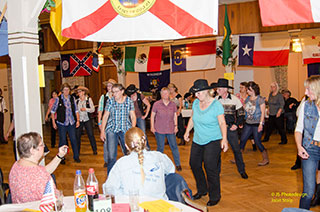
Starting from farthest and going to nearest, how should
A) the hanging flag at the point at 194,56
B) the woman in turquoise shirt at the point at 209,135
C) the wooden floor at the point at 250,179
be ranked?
the hanging flag at the point at 194,56 → the wooden floor at the point at 250,179 → the woman in turquoise shirt at the point at 209,135

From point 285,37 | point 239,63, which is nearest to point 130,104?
point 239,63

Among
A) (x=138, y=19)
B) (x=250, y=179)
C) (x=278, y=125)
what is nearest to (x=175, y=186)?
(x=138, y=19)

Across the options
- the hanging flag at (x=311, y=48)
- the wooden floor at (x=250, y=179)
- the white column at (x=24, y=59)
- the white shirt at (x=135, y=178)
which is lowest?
the wooden floor at (x=250, y=179)

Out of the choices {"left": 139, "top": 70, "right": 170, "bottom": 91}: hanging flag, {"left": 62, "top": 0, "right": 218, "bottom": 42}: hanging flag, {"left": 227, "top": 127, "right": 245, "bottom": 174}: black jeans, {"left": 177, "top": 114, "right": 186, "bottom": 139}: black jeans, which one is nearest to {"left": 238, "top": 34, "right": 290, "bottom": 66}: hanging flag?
{"left": 177, "top": 114, "right": 186, "bottom": 139}: black jeans

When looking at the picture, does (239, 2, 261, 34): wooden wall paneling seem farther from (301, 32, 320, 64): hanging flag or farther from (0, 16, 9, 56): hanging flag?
(0, 16, 9, 56): hanging flag

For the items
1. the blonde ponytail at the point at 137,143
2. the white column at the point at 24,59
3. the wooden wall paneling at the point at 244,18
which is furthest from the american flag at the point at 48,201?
the wooden wall paneling at the point at 244,18

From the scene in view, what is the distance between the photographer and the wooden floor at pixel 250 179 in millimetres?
4469

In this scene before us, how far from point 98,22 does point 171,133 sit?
3.75 metres

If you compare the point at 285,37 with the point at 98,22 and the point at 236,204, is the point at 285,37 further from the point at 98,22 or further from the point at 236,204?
the point at 98,22

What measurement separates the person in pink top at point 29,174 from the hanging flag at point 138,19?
39.3 inches

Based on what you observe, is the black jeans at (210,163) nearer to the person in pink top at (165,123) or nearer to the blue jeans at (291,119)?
the person in pink top at (165,123)

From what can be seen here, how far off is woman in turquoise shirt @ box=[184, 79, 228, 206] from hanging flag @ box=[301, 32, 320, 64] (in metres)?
7.25

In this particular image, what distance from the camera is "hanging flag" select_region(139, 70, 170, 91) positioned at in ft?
46.3

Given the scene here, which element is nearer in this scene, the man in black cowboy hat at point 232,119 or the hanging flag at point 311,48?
the man in black cowboy hat at point 232,119
